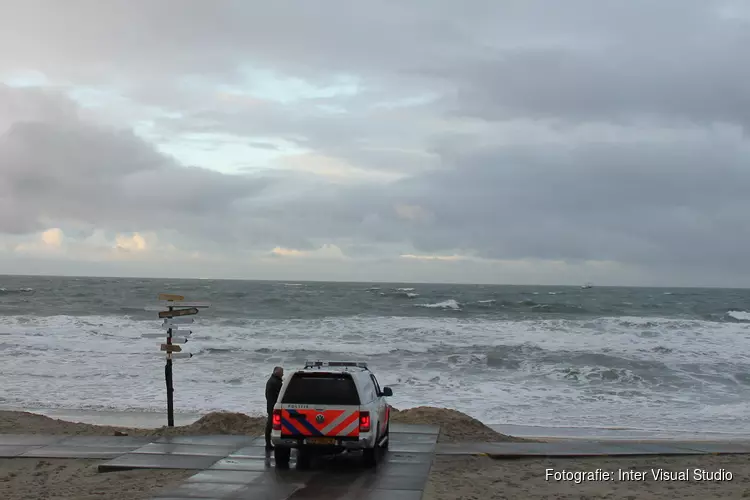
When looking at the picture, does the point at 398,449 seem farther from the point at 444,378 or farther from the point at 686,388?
the point at 686,388

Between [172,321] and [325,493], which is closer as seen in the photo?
[325,493]

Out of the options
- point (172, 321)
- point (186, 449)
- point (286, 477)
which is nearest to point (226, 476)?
point (286, 477)

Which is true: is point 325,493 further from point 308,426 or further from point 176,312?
point 176,312

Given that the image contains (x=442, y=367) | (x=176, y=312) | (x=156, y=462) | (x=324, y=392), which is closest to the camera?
(x=324, y=392)

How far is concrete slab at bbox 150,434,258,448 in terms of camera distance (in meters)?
12.1

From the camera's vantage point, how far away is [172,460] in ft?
35.0

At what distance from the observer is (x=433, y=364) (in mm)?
28406

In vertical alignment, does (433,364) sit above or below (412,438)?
below

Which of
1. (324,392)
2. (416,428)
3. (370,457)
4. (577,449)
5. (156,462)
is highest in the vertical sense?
(324,392)

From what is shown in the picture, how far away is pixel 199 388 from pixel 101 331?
1956 cm

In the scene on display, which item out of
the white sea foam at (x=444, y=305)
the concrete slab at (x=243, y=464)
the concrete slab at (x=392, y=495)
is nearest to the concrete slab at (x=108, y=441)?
the concrete slab at (x=243, y=464)

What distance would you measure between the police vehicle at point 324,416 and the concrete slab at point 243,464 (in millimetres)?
276

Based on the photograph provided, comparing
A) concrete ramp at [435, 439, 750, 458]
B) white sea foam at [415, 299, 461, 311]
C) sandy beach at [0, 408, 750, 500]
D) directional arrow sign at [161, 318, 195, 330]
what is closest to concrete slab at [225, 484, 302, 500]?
sandy beach at [0, 408, 750, 500]

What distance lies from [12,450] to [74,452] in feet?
3.57
